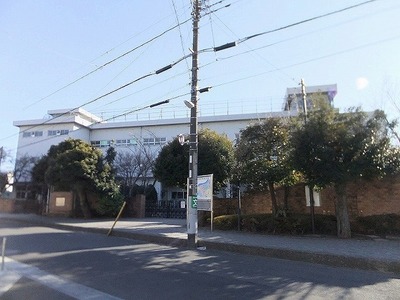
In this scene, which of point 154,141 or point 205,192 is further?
point 154,141

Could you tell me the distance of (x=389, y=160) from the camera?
14109 mm

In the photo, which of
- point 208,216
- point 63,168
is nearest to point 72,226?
point 63,168

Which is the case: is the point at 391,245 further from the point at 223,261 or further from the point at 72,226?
the point at 72,226

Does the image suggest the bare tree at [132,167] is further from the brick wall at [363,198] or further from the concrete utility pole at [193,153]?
the concrete utility pole at [193,153]

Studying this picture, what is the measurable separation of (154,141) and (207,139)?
24239 mm

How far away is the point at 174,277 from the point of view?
8.26m

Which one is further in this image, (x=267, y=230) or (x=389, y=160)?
(x=267, y=230)

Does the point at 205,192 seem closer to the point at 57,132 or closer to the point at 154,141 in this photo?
the point at 154,141

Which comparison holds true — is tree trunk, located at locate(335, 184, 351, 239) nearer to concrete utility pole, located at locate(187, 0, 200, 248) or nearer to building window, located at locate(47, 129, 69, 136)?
concrete utility pole, located at locate(187, 0, 200, 248)

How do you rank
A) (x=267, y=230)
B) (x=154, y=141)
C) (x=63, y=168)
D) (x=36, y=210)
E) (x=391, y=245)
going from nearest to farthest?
(x=391, y=245), (x=267, y=230), (x=63, y=168), (x=36, y=210), (x=154, y=141)

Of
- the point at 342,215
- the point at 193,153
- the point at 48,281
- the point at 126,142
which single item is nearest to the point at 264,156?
the point at 193,153

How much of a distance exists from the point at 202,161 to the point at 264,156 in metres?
4.37

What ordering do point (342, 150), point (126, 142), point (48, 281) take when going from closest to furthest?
point (48, 281) → point (342, 150) → point (126, 142)

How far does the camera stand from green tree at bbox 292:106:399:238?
537 inches
